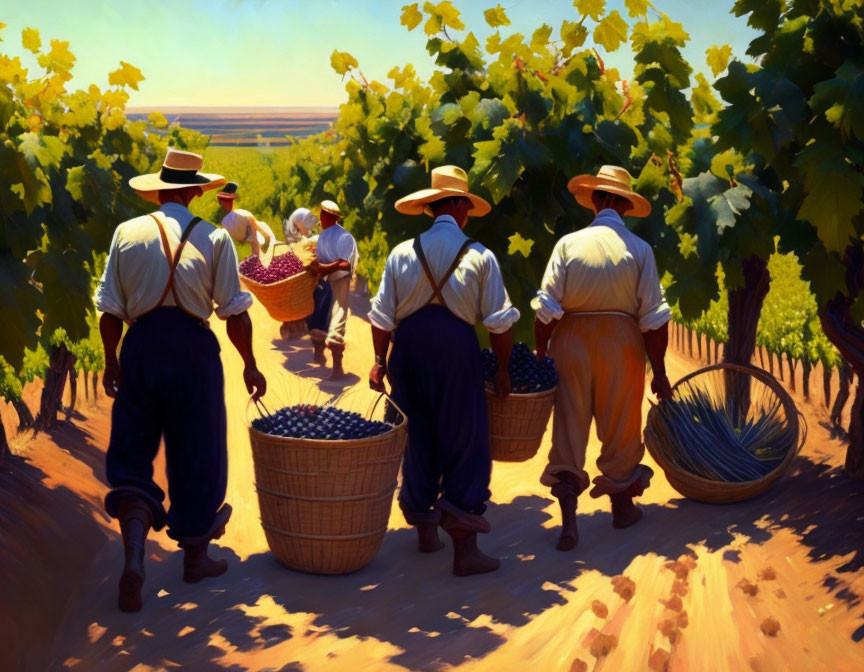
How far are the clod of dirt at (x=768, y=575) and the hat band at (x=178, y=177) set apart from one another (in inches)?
118

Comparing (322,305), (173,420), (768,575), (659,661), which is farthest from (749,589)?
(322,305)

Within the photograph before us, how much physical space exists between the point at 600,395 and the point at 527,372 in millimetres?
390

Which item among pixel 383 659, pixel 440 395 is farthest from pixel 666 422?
pixel 383 659

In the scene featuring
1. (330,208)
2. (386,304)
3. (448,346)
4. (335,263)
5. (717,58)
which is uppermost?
(717,58)

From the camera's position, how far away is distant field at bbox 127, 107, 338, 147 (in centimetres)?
10325

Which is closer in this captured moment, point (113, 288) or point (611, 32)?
point (113, 288)

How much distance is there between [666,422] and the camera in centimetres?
577

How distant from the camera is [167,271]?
14.9 ft

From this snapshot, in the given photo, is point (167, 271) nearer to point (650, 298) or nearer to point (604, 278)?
point (604, 278)

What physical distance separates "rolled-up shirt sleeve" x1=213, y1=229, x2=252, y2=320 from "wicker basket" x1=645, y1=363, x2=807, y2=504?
232 centimetres

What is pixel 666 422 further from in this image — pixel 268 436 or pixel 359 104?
pixel 359 104

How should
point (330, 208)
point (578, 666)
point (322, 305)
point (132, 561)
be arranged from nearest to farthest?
point (578, 666)
point (132, 561)
point (330, 208)
point (322, 305)

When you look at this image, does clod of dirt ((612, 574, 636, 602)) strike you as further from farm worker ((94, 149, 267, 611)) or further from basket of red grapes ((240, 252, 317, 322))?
basket of red grapes ((240, 252, 317, 322))

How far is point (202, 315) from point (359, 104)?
5536 millimetres
